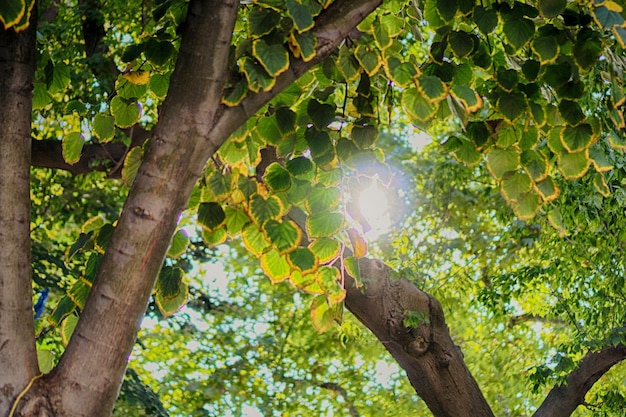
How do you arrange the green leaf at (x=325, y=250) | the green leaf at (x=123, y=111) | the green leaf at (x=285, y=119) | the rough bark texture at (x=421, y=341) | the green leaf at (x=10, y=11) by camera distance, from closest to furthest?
the green leaf at (x=10, y=11)
the green leaf at (x=325, y=250)
the green leaf at (x=285, y=119)
the green leaf at (x=123, y=111)
the rough bark texture at (x=421, y=341)

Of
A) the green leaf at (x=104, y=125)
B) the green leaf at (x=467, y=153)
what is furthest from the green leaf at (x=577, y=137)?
the green leaf at (x=104, y=125)

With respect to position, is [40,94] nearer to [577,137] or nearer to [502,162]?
[502,162]

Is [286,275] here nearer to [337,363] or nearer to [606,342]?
[606,342]

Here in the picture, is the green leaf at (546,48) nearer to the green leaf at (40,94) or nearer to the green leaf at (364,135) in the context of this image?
the green leaf at (364,135)

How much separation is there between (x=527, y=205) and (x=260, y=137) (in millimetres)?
879

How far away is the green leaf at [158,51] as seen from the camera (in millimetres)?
2916

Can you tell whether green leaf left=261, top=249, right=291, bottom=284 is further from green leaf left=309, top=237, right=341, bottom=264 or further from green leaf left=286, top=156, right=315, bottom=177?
green leaf left=286, top=156, right=315, bottom=177

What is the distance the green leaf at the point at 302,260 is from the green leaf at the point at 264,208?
0.43ft

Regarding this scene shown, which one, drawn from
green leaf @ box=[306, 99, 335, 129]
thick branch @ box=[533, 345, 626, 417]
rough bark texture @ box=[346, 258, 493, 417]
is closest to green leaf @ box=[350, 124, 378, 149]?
green leaf @ box=[306, 99, 335, 129]

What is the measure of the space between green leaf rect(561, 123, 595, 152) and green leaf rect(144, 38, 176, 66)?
1.27 metres

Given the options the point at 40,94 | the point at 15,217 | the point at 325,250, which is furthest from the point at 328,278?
the point at 40,94

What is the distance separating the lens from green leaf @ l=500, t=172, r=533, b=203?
9.45ft

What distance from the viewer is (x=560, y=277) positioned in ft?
23.0

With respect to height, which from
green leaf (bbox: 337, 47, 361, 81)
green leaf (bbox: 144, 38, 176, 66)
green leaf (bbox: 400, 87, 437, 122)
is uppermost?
green leaf (bbox: 144, 38, 176, 66)
